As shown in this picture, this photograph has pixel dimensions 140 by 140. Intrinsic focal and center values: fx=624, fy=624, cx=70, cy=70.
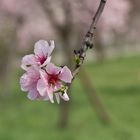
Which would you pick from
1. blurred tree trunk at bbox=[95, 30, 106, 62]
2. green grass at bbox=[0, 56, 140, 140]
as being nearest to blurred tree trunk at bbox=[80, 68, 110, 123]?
green grass at bbox=[0, 56, 140, 140]

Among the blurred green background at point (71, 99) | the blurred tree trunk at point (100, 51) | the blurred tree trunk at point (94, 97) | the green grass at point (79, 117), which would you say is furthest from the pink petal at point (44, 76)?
the blurred tree trunk at point (100, 51)

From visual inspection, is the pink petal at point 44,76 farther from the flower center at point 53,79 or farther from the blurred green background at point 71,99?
the blurred green background at point 71,99

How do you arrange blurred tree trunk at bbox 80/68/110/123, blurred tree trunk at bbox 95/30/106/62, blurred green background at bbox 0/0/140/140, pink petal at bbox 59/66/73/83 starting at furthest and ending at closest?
blurred tree trunk at bbox 95/30/106/62, blurred tree trunk at bbox 80/68/110/123, blurred green background at bbox 0/0/140/140, pink petal at bbox 59/66/73/83

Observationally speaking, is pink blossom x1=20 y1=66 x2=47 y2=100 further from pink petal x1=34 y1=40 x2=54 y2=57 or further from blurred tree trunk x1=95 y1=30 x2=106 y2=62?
blurred tree trunk x1=95 y1=30 x2=106 y2=62

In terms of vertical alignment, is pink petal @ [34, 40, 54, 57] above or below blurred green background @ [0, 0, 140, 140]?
above

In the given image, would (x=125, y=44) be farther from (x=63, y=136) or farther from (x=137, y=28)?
(x=63, y=136)

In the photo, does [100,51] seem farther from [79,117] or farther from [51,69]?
[51,69]

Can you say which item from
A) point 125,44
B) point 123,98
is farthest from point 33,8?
point 125,44
